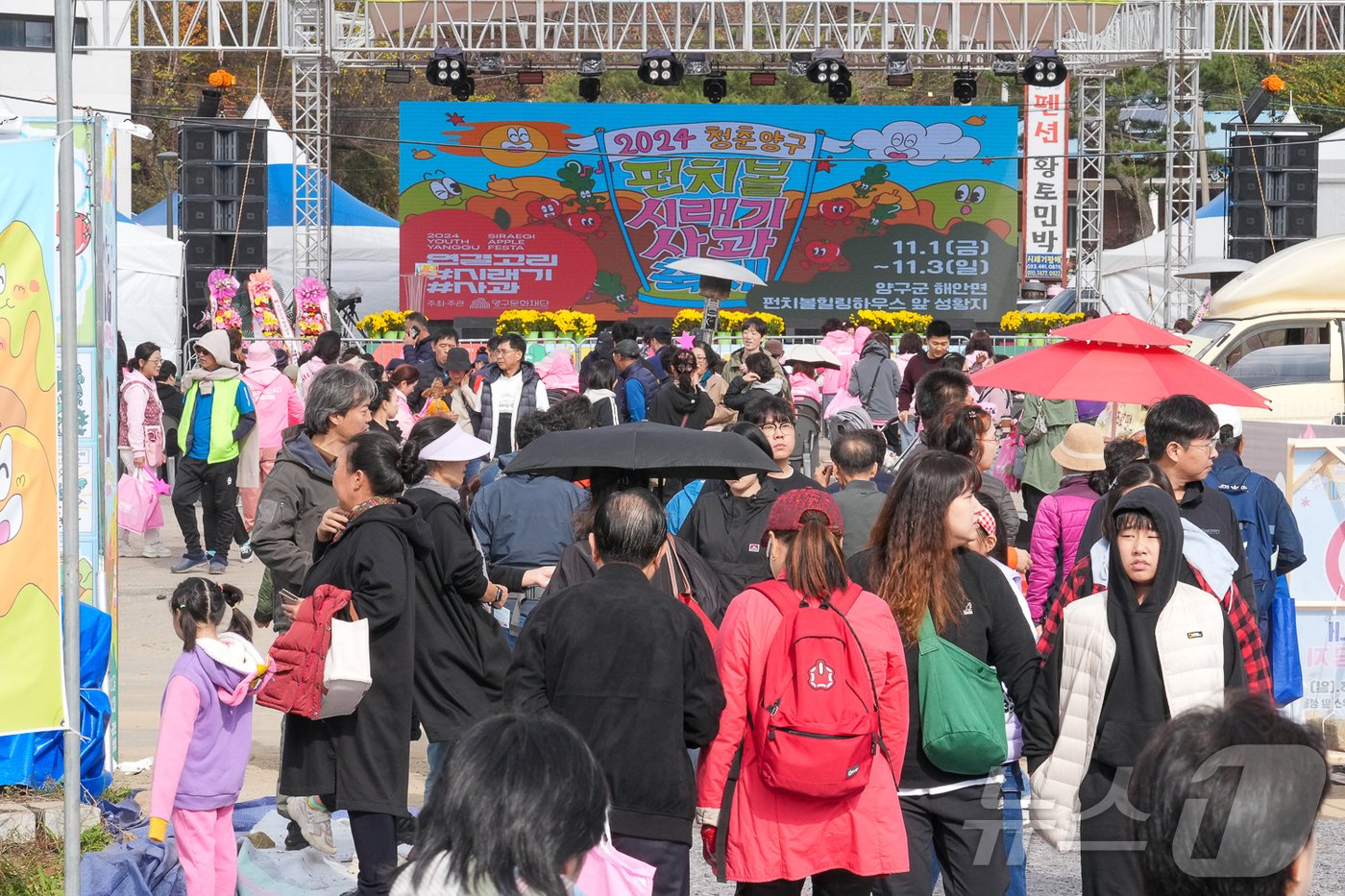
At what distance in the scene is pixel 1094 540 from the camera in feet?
15.9

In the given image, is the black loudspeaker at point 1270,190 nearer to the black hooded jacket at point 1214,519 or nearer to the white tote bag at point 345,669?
the black hooded jacket at point 1214,519

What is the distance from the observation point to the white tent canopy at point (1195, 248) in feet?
68.9

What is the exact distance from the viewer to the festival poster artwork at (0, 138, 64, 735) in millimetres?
4078

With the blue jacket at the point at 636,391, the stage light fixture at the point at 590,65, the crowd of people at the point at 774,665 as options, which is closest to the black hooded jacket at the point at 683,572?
the crowd of people at the point at 774,665

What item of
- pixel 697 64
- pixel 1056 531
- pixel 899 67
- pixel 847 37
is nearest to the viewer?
pixel 1056 531

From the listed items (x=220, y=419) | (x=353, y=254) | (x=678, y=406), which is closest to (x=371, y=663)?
(x=678, y=406)

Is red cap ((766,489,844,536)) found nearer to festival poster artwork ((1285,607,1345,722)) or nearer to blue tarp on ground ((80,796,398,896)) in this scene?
blue tarp on ground ((80,796,398,896))

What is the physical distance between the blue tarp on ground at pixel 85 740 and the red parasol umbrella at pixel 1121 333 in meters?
3.93

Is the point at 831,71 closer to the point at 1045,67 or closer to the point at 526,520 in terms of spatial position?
the point at 1045,67

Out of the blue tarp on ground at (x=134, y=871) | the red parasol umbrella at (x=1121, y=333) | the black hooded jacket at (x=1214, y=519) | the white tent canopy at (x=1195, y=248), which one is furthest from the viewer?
the white tent canopy at (x=1195, y=248)

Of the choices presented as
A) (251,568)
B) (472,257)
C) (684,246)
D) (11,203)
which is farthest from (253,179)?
(11,203)

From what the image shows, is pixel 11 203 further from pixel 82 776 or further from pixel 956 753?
pixel 956 753

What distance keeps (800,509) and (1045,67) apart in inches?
796

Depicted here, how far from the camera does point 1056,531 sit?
5609 millimetres
